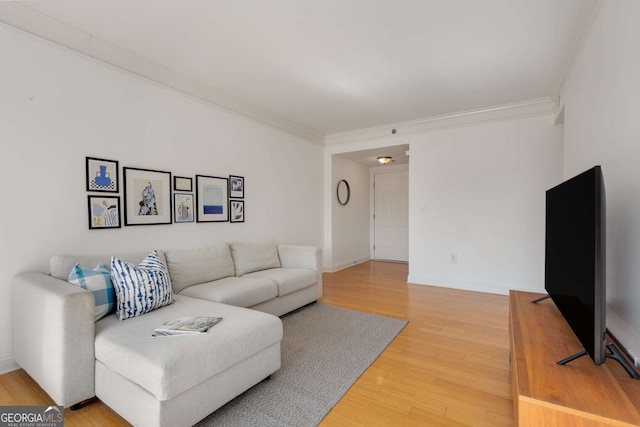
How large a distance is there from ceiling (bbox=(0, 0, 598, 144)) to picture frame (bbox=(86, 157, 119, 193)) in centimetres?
95

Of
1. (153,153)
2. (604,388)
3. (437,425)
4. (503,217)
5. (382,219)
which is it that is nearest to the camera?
(604,388)

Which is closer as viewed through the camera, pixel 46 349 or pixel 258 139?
pixel 46 349

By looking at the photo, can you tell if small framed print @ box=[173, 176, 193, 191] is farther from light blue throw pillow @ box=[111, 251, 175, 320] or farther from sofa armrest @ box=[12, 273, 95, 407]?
sofa armrest @ box=[12, 273, 95, 407]

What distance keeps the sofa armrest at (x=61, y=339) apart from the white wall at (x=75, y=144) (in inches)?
20.0

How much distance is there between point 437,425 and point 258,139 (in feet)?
11.7

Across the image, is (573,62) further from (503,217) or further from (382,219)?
(382,219)

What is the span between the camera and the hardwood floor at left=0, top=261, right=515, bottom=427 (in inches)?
64.8

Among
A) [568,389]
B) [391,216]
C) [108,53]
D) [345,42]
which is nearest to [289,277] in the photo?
[345,42]

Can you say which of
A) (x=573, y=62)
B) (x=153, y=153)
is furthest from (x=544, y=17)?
(x=153, y=153)

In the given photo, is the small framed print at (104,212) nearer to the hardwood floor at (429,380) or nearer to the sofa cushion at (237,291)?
the sofa cushion at (237,291)

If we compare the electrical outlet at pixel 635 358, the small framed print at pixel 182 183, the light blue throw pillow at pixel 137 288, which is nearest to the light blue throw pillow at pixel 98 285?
the light blue throw pillow at pixel 137 288

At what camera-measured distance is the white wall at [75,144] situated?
6.70ft

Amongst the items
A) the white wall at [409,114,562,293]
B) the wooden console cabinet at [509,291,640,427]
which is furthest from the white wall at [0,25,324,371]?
the wooden console cabinet at [509,291,640,427]

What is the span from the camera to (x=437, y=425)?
1595mm
